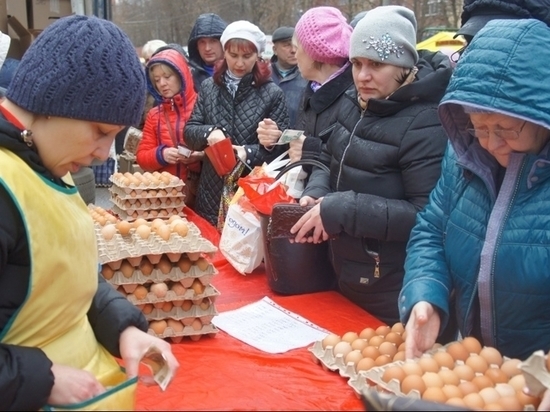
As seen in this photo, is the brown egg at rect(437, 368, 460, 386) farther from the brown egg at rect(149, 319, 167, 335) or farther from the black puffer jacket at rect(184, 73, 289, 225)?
the black puffer jacket at rect(184, 73, 289, 225)

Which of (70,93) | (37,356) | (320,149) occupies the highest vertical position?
(70,93)

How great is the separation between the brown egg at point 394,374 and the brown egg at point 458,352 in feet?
0.52

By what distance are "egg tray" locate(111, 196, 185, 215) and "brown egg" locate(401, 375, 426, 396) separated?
2.72 m

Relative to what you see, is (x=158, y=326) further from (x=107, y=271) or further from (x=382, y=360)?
(x=382, y=360)

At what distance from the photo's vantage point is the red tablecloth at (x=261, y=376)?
62.9 inches

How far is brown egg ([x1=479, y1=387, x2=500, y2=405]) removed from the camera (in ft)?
4.49

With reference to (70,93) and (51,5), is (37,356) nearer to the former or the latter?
(70,93)

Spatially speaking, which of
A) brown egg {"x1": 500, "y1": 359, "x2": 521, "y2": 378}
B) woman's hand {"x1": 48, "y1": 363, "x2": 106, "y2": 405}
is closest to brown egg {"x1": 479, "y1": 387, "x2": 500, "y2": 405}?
brown egg {"x1": 500, "y1": 359, "x2": 521, "y2": 378}

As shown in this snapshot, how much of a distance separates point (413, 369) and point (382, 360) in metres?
0.24

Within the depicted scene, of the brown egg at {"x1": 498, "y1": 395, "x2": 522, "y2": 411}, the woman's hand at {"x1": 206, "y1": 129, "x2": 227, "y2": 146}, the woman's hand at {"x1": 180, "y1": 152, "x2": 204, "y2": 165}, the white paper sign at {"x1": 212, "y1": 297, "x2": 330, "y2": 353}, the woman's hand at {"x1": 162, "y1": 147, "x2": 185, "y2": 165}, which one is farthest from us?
the woman's hand at {"x1": 162, "y1": 147, "x2": 185, "y2": 165}

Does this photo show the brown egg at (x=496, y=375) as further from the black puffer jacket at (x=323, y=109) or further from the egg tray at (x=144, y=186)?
the egg tray at (x=144, y=186)

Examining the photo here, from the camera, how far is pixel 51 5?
6.70 meters

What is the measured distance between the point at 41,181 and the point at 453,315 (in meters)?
1.24

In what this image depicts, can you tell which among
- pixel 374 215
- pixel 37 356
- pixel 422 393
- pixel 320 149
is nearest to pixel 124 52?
pixel 37 356
